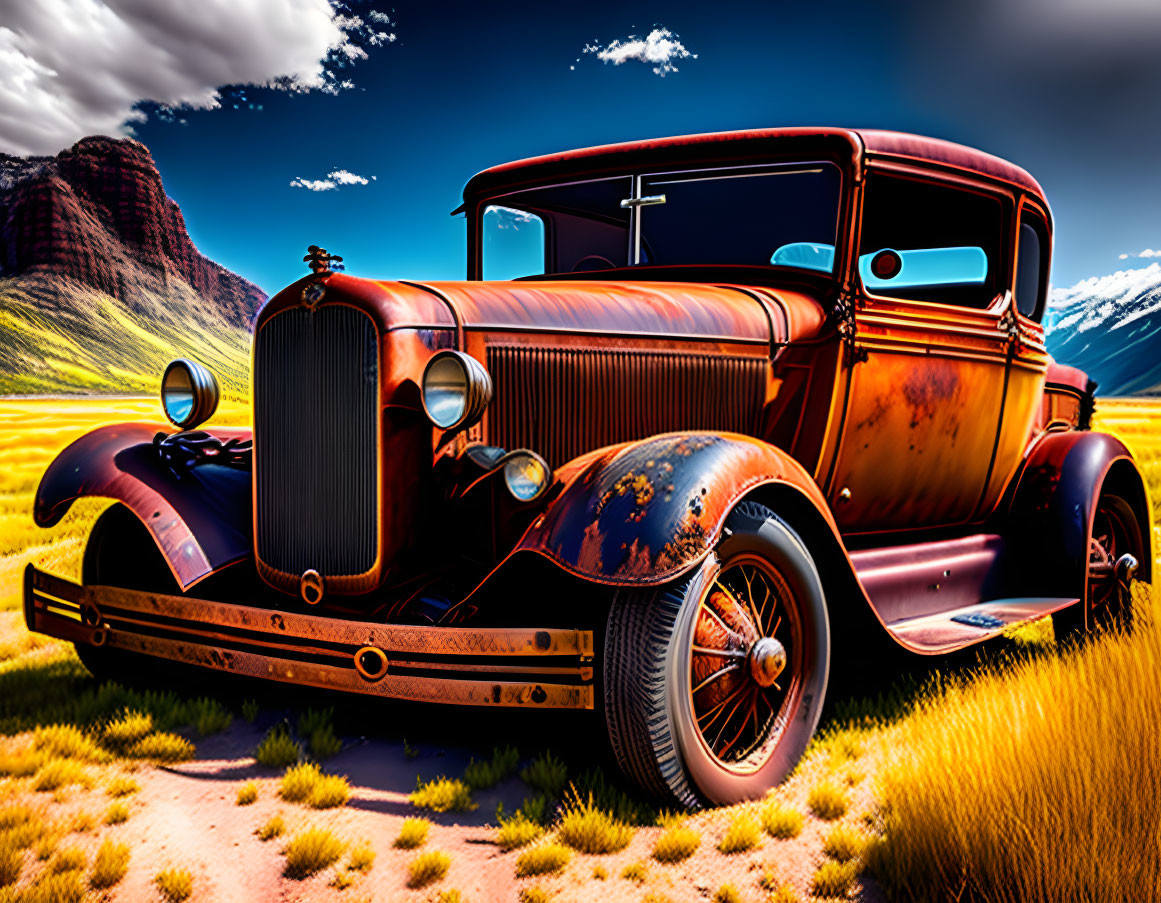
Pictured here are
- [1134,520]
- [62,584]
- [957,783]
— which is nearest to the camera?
[957,783]

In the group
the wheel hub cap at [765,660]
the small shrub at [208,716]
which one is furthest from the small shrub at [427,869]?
the small shrub at [208,716]

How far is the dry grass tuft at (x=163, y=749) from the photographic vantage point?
2881mm

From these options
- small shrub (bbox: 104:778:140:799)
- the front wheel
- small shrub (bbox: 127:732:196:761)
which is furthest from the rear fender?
small shrub (bbox: 104:778:140:799)

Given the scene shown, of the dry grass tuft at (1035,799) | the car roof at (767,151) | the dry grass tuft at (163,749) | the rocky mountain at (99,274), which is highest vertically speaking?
the rocky mountain at (99,274)

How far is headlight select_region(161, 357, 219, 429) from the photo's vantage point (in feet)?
11.2

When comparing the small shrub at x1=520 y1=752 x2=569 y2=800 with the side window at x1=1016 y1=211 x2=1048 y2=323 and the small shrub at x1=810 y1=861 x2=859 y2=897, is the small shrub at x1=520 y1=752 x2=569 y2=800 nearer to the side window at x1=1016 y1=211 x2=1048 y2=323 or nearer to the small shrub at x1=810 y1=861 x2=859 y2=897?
the small shrub at x1=810 y1=861 x2=859 y2=897

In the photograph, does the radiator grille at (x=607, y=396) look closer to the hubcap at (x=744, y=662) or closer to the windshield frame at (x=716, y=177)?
the windshield frame at (x=716, y=177)

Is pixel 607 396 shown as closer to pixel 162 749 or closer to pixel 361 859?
pixel 361 859

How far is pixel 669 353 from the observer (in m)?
3.21

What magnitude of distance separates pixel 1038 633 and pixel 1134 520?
0.75 m

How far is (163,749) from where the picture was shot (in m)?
2.90

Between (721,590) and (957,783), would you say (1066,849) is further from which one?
(721,590)

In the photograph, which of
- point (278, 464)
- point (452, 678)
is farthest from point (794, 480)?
point (278, 464)

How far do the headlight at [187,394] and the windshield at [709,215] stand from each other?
176cm
